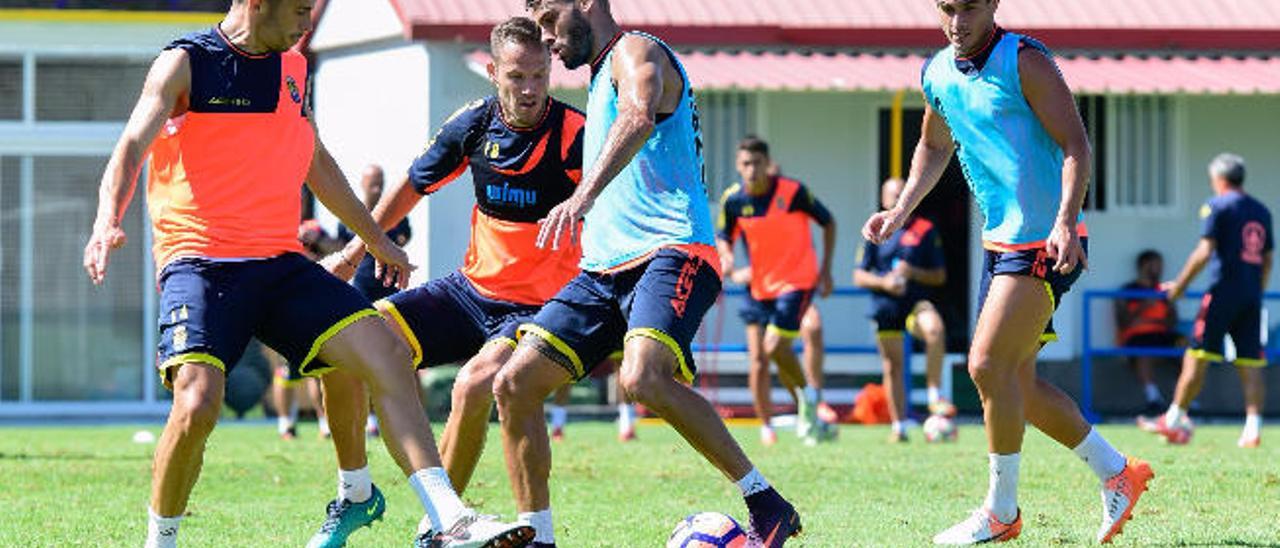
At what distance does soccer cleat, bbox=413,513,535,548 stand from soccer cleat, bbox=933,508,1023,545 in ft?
6.95

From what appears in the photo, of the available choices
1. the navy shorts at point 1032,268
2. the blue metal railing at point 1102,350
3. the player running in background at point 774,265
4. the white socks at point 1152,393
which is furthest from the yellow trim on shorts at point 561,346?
the white socks at point 1152,393

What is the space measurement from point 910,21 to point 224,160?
1476 centimetres

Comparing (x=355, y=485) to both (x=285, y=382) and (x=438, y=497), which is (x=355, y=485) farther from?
(x=285, y=382)

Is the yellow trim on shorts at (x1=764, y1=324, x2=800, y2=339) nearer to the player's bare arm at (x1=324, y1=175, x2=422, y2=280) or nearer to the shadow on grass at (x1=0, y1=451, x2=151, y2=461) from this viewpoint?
the shadow on grass at (x1=0, y1=451, x2=151, y2=461)

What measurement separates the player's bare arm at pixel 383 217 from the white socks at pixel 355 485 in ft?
2.53

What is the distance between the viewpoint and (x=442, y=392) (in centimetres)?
2095

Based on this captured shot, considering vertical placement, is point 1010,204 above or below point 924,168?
below

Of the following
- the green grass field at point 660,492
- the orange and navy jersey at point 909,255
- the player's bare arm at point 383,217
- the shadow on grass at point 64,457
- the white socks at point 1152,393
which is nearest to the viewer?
the player's bare arm at point 383,217

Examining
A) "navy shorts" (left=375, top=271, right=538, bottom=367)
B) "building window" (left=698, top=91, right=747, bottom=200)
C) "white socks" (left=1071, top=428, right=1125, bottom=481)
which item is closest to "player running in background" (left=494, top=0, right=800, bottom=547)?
"navy shorts" (left=375, top=271, right=538, bottom=367)

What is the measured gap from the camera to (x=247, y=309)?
27.6ft

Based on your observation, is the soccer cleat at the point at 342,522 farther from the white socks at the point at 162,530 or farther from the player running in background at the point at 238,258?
the white socks at the point at 162,530

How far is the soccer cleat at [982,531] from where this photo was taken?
379 inches

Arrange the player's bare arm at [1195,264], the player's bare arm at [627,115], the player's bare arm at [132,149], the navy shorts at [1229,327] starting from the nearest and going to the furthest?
the player's bare arm at [132,149]
the player's bare arm at [627,115]
the player's bare arm at [1195,264]
the navy shorts at [1229,327]

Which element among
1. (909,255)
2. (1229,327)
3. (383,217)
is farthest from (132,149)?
(1229,327)
